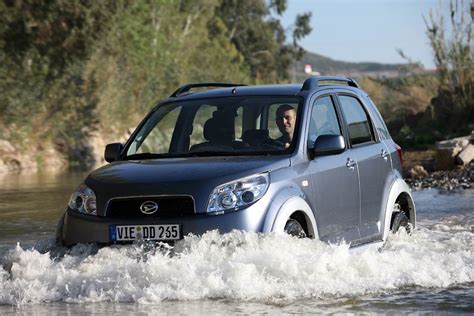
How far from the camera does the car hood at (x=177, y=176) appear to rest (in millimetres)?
8555

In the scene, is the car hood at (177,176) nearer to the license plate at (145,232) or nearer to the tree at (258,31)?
the license plate at (145,232)

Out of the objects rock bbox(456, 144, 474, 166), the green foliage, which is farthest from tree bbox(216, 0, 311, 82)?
rock bbox(456, 144, 474, 166)

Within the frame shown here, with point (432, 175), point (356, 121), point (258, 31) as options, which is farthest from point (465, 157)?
point (258, 31)

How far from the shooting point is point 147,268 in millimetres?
8328

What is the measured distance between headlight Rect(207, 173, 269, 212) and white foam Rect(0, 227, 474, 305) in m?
0.22

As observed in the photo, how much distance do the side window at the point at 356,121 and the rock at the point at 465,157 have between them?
11.8 meters

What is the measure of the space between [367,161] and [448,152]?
500 inches

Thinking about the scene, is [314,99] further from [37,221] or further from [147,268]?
[37,221]

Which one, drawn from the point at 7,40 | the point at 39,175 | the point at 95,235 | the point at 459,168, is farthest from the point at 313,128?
the point at 7,40

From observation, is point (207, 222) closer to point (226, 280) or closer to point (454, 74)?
point (226, 280)

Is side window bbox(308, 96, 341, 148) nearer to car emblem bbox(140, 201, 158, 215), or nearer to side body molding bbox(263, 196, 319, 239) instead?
side body molding bbox(263, 196, 319, 239)

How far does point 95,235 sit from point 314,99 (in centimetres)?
236

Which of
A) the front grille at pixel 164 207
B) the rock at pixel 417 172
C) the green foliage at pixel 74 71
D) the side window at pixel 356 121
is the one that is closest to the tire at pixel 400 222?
the side window at pixel 356 121

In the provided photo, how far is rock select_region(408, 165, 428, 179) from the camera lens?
2198 centimetres
